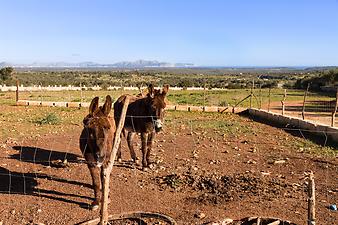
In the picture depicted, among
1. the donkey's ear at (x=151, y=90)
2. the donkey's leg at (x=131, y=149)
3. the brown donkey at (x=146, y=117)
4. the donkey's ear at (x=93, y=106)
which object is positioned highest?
the donkey's ear at (x=151, y=90)

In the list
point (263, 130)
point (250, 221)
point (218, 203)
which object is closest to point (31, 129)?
point (263, 130)

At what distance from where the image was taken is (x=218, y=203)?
27.0ft

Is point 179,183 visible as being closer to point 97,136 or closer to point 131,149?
point 131,149

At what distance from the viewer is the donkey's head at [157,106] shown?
9.95m

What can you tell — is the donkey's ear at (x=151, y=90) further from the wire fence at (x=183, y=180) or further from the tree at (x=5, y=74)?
the tree at (x=5, y=74)

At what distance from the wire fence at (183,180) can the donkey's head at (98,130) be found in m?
1.21

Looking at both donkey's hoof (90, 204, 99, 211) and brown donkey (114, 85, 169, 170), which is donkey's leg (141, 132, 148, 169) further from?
donkey's hoof (90, 204, 99, 211)

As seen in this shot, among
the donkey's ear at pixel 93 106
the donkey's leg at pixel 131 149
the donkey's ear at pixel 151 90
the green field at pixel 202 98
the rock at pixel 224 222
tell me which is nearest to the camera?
the rock at pixel 224 222

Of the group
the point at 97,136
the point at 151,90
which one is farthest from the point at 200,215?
the point at 151,90

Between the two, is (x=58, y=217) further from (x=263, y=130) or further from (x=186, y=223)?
(x=263, y=130)

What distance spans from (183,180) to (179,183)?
208 mm

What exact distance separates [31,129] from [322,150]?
11153mm

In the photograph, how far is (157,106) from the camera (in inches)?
394

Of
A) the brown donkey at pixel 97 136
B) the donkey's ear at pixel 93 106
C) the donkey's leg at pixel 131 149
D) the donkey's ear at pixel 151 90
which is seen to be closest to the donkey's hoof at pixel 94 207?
the brown donkey at pixel 97 136
